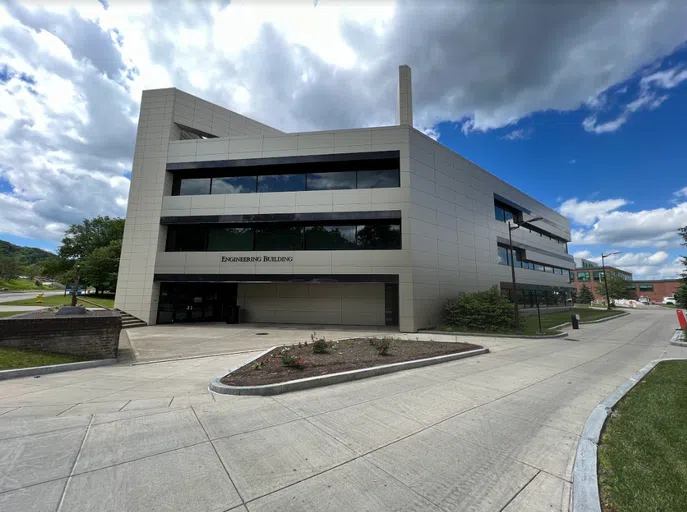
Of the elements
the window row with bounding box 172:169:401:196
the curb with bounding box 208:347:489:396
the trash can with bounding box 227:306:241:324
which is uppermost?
the window row with bounding box 172:169:401:196

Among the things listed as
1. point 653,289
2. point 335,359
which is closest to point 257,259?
point 335,359

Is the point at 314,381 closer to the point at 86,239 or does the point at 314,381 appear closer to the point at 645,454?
the point at 645,454

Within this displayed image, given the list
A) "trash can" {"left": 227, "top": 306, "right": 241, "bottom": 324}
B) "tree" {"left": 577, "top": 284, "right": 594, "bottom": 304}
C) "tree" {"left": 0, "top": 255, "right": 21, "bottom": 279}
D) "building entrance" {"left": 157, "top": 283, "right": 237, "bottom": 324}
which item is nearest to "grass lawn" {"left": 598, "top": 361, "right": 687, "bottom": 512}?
"trash can" {"left": 227, "top": 306, "right": 241, "bottom": 324}

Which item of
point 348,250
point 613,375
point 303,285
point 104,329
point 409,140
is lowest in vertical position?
point 613,375

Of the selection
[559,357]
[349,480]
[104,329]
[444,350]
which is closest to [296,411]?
[349,480]

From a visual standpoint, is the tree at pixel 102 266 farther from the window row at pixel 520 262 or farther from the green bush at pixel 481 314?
the window row at pixel 520 262

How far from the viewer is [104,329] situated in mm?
10031

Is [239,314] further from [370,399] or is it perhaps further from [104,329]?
[370,399]

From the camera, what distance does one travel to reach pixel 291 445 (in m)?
4.20

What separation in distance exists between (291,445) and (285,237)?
1746 cm

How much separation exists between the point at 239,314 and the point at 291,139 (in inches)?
532

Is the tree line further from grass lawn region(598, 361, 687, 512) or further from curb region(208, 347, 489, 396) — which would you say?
grass lawn region(598, 361, 687, 512)

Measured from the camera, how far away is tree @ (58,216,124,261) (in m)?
42.5

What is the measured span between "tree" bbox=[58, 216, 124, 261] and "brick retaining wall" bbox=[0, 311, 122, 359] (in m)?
38.9
